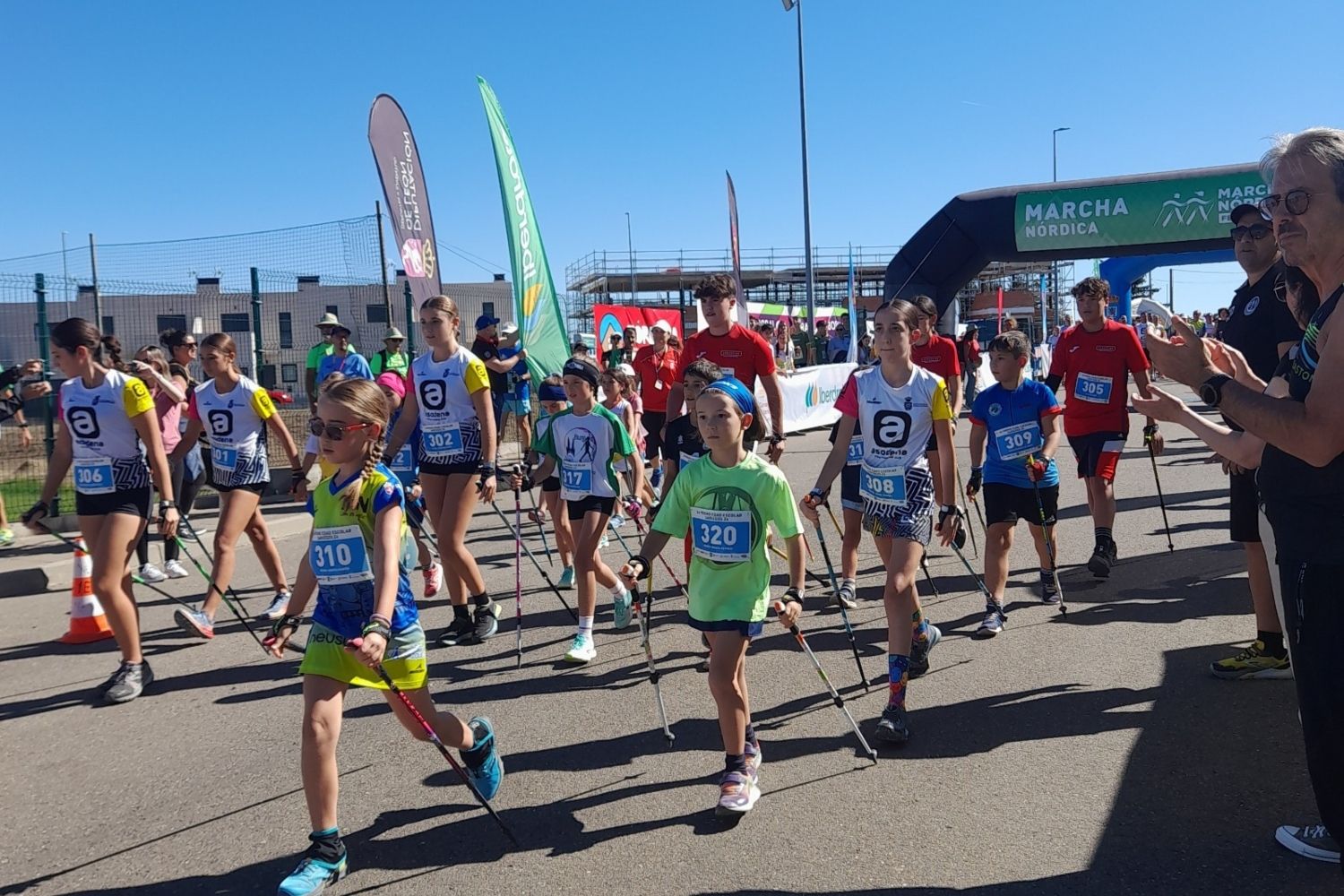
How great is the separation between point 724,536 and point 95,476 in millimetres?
3776

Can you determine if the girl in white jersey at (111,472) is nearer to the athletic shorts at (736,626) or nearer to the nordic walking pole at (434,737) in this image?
the nordic walking pole at (434,737)

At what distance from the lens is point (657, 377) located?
10695mm

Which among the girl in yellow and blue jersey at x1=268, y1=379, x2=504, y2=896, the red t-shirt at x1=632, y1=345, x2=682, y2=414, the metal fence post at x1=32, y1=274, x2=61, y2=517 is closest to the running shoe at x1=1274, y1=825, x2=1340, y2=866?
the girl in yellow and blue jersey at x1=268, y1=379, x2=504, y2=896

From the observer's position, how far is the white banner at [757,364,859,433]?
64.3 feet

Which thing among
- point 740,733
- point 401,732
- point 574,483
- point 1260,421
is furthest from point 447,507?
point 1260,421

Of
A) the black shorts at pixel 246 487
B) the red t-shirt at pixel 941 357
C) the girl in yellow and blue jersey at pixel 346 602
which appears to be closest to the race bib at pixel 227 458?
the black shorts at pixel 246 487

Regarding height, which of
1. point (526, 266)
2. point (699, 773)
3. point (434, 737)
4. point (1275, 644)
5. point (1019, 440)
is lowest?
point (699, 773)

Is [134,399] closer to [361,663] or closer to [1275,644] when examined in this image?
[361,663]

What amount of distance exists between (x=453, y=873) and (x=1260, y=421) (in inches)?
113

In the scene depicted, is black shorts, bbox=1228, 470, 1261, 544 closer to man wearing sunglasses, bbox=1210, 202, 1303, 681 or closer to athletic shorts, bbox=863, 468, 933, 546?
man wearing sunglasses, bbox=1210, 202, 1303, 681

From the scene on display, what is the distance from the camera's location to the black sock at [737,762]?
3791 mm

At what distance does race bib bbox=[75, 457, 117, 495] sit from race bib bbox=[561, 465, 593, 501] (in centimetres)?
254

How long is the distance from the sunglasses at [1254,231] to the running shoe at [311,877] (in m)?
4.92

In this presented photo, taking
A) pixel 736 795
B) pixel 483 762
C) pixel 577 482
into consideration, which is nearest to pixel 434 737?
pixel 483 762
